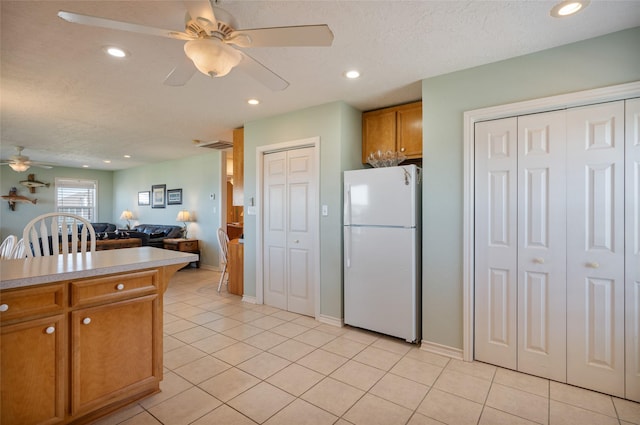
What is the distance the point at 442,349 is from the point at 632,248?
1531 mm

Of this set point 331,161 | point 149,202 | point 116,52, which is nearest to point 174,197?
point 149,202

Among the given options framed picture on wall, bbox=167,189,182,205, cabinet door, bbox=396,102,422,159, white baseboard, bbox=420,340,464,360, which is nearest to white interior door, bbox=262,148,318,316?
cabinet door, bbox=396,102,422,159

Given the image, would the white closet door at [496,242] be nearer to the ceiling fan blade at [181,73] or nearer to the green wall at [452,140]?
the green wall at [452,140]

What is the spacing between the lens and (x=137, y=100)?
132 inches

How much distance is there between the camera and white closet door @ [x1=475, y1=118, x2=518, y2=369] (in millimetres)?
2404

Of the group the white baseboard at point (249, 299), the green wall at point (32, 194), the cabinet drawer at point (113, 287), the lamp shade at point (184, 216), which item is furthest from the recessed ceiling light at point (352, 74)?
the green wall at point (32, 194)

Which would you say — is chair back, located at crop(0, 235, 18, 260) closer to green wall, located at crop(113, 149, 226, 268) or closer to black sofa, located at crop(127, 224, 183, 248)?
black sofa, located at crop(127, 224, 183, 248)

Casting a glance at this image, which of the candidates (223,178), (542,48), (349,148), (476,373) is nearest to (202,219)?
(223,178)

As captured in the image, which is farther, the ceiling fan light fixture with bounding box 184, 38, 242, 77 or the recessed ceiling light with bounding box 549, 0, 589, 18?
the recessed ceiling light with bounding box 549, 0, 589, 18

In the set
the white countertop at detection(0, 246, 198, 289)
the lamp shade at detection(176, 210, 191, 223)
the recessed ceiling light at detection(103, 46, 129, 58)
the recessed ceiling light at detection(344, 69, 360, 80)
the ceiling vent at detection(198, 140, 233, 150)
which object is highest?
the ceiling vent at detection(198, 140, 233, 150)

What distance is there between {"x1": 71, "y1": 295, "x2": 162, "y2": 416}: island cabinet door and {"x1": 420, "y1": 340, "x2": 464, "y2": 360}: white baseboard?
215cm

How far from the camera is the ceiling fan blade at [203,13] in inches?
53.3

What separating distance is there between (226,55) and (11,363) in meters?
1.87

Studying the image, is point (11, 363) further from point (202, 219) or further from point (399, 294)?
point (202, 219)
